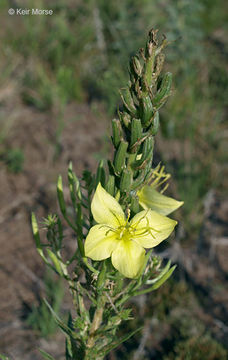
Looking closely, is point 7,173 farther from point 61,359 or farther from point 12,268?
point 61,359

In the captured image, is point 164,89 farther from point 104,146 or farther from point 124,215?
point 104,146

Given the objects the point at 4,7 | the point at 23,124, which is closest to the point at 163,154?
the point at 23,124

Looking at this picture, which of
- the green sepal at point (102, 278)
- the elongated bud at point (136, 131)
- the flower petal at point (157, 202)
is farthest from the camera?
the flower petal at point (157, 202)

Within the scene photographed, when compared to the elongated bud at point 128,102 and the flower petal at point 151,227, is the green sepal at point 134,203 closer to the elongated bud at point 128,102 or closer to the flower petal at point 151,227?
the flower petal at point 151,227

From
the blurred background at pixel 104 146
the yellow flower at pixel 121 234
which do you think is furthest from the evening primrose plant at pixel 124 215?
the blurred background at pixel 104 146

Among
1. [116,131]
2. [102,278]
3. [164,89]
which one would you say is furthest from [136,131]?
[102,278]

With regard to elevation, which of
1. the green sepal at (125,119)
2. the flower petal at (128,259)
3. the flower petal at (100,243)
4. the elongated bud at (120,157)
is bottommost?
the flower petal at (128,259)

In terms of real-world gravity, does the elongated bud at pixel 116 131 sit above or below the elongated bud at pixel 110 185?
above
